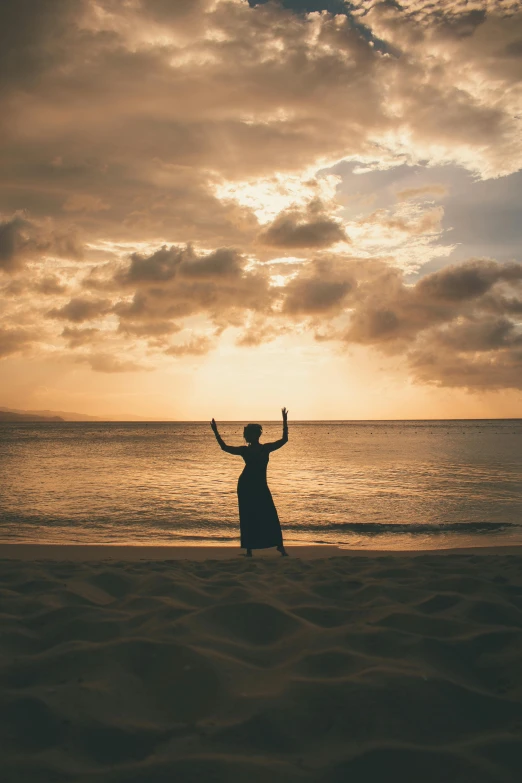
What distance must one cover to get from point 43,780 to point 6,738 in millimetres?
468

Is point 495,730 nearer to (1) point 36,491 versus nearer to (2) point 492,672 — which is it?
(2) point 492,672

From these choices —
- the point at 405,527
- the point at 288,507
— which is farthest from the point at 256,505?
the point at 288,507

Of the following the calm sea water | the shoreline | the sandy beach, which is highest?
the sandy beach

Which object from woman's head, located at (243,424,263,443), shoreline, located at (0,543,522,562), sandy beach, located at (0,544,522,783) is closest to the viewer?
sandy beach, located at (0,544,522,783)

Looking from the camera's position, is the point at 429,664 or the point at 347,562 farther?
the point at 347,562

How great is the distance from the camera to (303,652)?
3570 mm

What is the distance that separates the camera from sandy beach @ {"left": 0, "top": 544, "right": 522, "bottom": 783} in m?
2.40

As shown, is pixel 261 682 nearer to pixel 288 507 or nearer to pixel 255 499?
pixel 255 499

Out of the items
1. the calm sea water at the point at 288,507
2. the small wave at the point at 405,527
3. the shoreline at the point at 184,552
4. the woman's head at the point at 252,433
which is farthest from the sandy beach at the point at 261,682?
the small wave at the point at 405,527

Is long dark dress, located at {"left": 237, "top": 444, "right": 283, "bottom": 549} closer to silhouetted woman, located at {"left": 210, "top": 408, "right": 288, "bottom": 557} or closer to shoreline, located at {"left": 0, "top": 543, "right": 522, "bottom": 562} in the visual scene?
silhouetted woman, located at {"left": 210, "top": 408, "right": 288, "bottom": 557}

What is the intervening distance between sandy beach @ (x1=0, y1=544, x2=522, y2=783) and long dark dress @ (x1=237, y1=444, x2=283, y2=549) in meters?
3.05

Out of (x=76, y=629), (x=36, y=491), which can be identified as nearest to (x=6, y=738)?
(x=76, y=629)

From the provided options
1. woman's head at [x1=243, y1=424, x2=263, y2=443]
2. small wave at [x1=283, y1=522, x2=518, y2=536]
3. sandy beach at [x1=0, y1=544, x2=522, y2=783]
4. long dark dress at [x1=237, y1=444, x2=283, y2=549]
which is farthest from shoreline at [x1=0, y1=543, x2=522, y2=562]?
sandy beach at [x1=0, y1=544, x2=522, y2=783]

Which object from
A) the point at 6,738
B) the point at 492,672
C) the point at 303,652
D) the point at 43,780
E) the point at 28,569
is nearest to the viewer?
the point at 43,780
